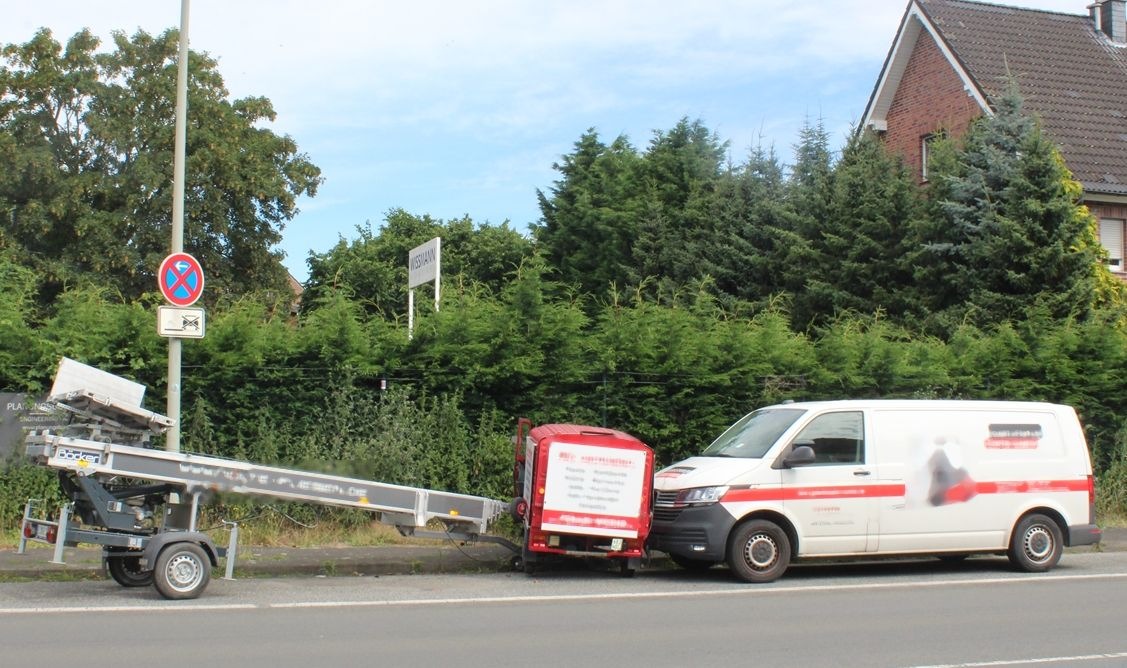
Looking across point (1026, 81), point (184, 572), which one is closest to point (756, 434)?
point (184, 572)

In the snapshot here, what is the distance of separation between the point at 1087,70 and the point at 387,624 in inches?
1105

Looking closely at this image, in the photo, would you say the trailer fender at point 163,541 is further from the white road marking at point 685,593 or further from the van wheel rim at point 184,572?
the white road marking at point 685,593

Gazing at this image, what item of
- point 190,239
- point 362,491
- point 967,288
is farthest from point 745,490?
point 190,239

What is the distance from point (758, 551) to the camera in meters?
12.0

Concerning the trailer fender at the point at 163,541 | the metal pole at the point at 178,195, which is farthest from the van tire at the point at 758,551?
the metal pole at the point at 178,195

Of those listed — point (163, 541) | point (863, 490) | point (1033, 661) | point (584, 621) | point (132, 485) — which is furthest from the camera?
point (863, 490)

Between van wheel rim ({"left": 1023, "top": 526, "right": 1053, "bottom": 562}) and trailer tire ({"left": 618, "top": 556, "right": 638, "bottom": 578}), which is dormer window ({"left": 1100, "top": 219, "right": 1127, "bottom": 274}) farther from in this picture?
trailer tire ({"left": 618, "top": 556, "right": 638, "bottom": 578})

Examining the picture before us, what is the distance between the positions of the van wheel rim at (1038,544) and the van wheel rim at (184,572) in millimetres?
8584

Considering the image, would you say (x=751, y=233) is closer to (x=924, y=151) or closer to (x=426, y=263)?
(x=924, y=151)

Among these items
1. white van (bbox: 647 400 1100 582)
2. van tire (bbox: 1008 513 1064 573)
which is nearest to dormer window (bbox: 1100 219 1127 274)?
white van (bbox: 647 400 1100 582)

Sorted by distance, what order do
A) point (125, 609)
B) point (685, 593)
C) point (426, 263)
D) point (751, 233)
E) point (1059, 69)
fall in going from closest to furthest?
1. point (125, 609)
2. point (685, 593)
3. point (426, 263)
4. point (751, 233)
5. point (1059, 69)

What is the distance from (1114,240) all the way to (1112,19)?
8.41 meters

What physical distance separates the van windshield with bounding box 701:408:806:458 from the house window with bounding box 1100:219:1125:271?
722 inches

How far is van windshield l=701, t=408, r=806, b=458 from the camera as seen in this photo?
1245 cm
